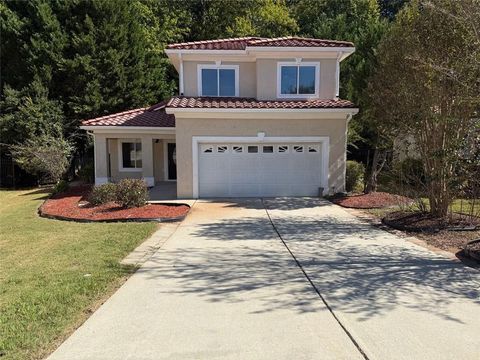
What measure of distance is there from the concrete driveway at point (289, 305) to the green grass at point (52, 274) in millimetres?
286

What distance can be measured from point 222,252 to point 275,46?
10.9m

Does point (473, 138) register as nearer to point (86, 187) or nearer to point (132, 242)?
point (132, 242)

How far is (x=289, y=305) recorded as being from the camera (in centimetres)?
504

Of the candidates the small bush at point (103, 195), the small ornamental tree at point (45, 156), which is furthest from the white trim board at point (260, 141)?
the small ornamental tree at point (45, 156)

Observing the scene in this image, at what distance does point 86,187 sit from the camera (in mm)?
19766

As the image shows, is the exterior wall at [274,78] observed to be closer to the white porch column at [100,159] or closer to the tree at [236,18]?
the white porch column at [100,159]

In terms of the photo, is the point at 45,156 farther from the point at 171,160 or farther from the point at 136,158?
the point at 171,160

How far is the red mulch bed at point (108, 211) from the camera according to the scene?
465 inches

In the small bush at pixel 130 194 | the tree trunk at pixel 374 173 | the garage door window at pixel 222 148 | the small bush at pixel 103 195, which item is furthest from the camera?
the tree trunk at pixel 374 173

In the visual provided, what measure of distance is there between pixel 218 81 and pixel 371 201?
7812mm

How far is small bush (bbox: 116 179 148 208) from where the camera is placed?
42.7 ft

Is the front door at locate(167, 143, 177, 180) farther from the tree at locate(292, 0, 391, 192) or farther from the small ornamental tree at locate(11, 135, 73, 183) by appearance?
the tree at locate(292, 0, 391, 192)

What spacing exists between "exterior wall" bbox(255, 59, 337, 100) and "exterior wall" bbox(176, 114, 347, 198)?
164 centimetres

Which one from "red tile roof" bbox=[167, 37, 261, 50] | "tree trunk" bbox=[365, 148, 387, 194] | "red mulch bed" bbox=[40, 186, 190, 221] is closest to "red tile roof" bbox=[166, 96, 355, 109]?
"red tile roof" bbox=[167, 37, 261, 50]
